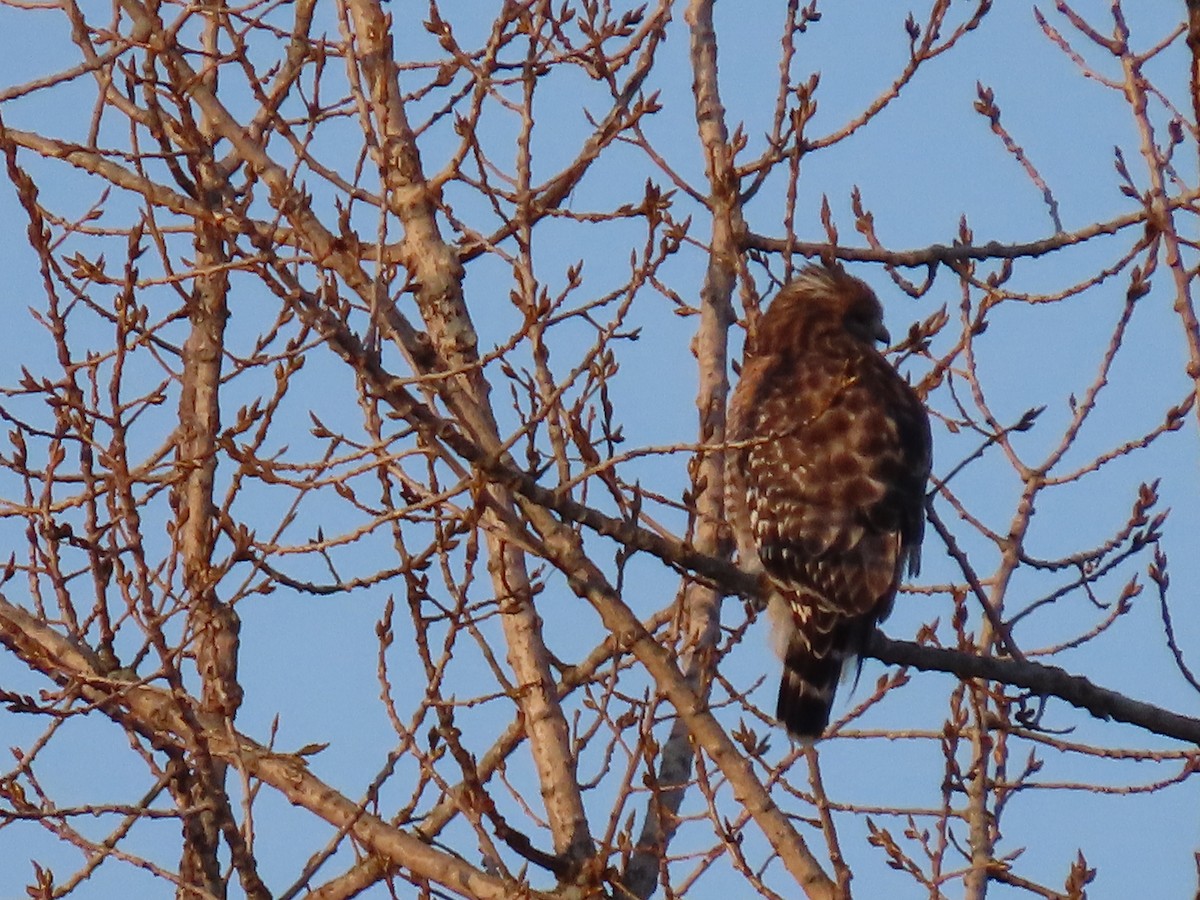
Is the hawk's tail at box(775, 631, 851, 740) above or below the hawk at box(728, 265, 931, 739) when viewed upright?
below

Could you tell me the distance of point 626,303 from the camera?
424 centimetres

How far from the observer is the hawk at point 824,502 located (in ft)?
18.3

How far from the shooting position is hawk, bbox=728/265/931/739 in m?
5.57

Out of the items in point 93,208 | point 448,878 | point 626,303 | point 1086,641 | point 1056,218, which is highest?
point 1056,218

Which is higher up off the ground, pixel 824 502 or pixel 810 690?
pixel 824 502

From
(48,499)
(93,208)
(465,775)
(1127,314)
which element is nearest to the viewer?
(465,775)

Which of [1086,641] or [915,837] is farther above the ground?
[1086,641]

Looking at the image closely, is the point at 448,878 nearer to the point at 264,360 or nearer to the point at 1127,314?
the point at 264,360

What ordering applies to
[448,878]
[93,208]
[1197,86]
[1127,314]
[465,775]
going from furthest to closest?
1. [93,208]
2. [1127,314]
3. [448,878]
4. [465,775]
5. [1197,86]

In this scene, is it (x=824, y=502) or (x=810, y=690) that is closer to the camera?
Result: (x=810, y=690)

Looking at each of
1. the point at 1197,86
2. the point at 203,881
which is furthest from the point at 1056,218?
the point at 203,881

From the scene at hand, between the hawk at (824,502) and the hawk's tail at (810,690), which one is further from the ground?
the hawk at (824,502)

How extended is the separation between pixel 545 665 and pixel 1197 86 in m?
2.23

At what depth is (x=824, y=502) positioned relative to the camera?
5.87m
